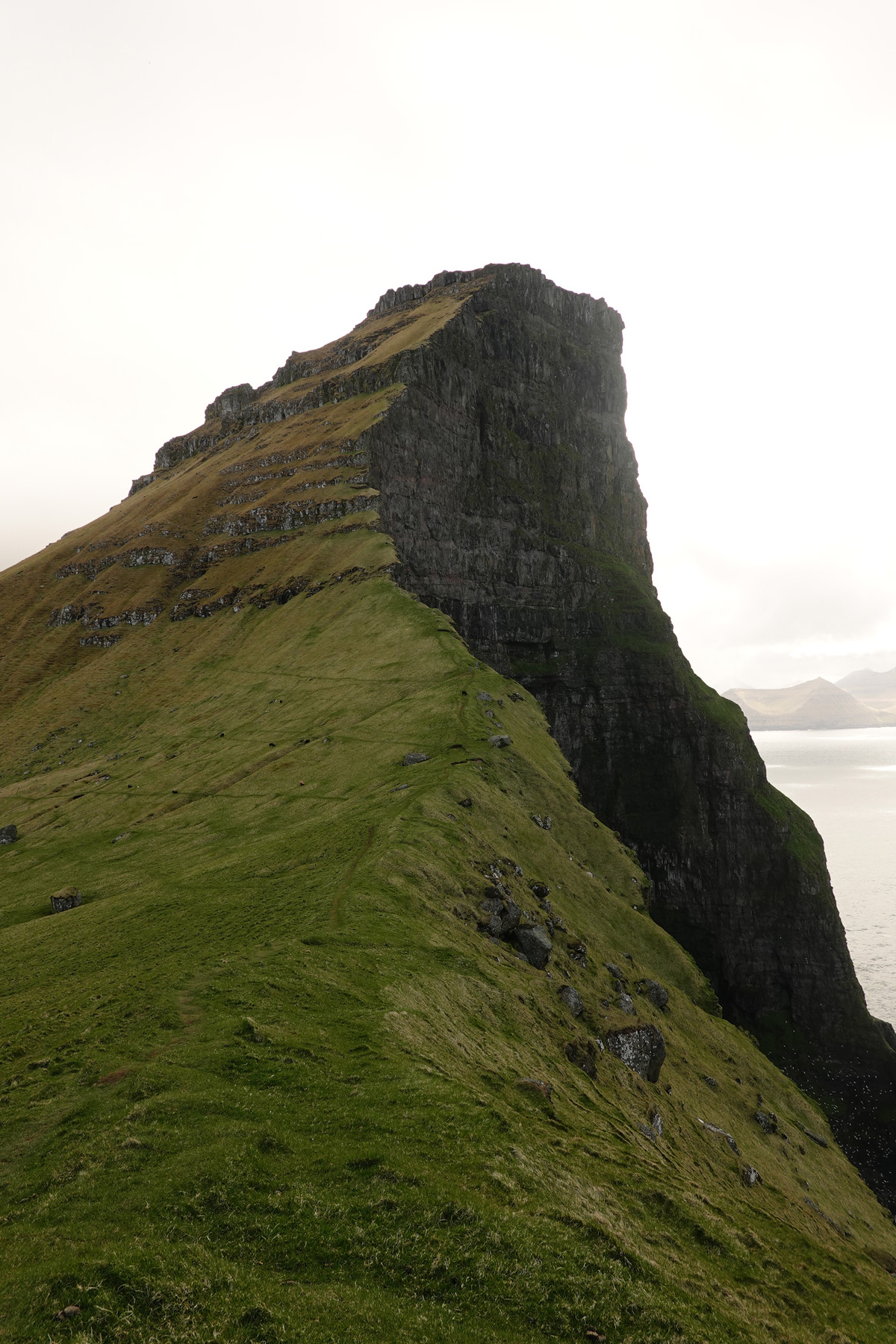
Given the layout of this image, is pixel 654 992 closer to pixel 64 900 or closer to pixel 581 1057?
pixel 581 1057

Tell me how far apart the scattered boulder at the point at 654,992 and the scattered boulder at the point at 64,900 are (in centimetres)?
4521

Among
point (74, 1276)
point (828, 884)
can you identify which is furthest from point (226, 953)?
point (828, 884)

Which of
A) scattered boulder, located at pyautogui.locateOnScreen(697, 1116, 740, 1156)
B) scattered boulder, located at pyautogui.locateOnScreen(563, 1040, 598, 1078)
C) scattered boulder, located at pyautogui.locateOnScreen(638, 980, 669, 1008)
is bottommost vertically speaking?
scattered boulder, located at pyautogui.locateOnScreen(697, 1116, 740, 1156)

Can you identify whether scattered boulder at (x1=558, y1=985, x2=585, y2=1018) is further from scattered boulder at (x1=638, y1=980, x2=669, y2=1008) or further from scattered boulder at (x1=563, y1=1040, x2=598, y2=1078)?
scattered boulder at (x1=638, y1=980, x2=669, y2=1008)

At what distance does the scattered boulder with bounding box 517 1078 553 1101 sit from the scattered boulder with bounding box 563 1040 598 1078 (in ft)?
28.9

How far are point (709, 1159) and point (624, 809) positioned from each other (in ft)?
345

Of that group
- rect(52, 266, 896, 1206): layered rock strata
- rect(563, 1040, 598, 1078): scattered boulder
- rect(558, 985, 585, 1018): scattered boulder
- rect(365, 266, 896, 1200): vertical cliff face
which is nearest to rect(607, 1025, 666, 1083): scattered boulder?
rect(558, 985, 585, 1018): scattered boulder

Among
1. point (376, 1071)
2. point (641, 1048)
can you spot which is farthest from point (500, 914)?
point (376, 1071)

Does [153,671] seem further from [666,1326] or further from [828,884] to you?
[828,884]

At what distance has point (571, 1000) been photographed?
40844 millimetres

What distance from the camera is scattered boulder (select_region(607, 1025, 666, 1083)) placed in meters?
41.9

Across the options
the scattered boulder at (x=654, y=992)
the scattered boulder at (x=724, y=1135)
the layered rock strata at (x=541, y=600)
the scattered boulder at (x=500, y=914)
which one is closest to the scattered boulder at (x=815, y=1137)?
the scattered boulder at (x=654, y=992)

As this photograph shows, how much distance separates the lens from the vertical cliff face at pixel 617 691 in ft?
416

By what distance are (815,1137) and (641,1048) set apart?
46.3 meters
